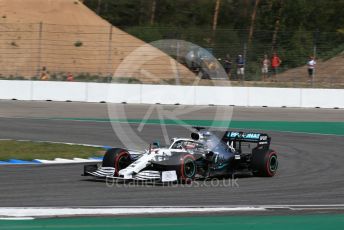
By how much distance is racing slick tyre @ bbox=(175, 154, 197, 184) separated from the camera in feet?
38.8

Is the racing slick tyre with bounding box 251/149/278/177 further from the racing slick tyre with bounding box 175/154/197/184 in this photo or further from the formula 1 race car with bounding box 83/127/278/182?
the racing slick tyre with bounding box 175/154/197/184

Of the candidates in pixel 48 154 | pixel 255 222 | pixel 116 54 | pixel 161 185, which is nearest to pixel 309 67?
pixel 116 54

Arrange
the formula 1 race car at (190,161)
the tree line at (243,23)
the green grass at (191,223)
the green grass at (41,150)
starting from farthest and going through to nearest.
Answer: the tree line at (243,23)
the green grass at (41,150)
the formula 1 race car at (190,161)
the green grass at (191,223)

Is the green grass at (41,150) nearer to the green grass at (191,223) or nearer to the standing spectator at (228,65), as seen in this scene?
the green grass at (191,223)

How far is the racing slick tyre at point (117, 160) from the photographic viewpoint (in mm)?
12297

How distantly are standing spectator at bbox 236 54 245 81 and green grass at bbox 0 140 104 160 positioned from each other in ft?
54.8

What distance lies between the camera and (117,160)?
40.3 ft

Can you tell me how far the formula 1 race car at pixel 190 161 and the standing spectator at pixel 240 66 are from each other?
62.2ft

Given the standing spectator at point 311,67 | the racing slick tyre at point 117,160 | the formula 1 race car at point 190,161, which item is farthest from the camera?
the standing spectator at point 311,67

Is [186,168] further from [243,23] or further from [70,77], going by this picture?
[243,23]

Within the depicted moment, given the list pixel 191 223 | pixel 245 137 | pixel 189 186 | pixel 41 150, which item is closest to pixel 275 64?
pixel 41 150

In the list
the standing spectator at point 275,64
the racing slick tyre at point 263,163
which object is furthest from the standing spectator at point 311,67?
the racing slick tyre at point 263,163

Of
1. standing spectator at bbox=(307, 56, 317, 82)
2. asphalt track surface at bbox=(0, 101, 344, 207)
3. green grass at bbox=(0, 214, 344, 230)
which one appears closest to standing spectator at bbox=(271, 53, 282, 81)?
standing spectator at bbox=(307, 56, 317, 82)

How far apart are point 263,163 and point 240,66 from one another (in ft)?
66.2
